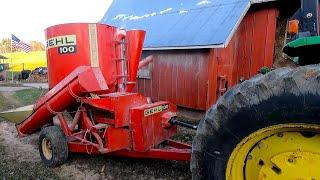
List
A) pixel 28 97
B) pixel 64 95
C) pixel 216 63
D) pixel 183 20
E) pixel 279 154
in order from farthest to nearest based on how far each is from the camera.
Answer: pixel 28 97 → pixel 183 20 → pixel 216 63 → pixel 64 95 → pixel 279 154

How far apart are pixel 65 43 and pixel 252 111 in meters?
3.20

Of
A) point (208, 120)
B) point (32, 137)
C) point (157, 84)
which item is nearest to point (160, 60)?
point (157, 84)

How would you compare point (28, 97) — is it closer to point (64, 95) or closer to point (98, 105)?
point (64, 95)

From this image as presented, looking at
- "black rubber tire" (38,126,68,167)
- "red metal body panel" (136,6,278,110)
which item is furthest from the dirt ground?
"red metal body panel" (136,6,278,110)

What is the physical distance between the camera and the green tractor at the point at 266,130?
1.97 metres

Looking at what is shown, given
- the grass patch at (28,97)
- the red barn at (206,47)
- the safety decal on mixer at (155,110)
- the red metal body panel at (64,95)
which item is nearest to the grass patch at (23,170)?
the red metal body panel at (64,95)

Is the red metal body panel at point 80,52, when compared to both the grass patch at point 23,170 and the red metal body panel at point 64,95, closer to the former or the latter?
the red metal body panel at point 64,95

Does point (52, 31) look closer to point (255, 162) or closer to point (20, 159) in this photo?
point (20, 159)

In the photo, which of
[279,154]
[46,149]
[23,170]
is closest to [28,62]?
[46,149]

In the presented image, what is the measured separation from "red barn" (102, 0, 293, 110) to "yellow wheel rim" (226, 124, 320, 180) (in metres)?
4.43

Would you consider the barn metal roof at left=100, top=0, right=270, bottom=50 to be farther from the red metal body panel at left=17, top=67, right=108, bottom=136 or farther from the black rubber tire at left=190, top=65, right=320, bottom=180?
the black rubber tire at left=190, top=65, right=320, bottom=180

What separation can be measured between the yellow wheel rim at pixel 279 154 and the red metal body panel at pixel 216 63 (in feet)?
15.7

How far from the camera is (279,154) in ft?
7.37

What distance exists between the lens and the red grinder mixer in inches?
161
